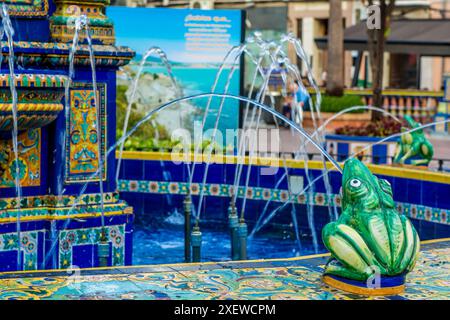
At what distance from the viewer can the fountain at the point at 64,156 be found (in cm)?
1003

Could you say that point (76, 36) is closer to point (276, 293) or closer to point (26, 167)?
point (26, 167)

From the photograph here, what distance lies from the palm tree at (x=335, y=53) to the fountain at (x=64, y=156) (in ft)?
58.5

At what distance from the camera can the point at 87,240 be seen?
34.1 ft

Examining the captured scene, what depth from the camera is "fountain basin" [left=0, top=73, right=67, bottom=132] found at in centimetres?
924

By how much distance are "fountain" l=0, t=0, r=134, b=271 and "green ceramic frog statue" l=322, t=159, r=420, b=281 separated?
2.63m

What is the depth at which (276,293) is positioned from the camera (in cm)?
777

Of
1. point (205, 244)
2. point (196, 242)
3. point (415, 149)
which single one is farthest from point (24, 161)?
point (415, 149)

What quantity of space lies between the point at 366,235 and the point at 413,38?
24.2 meters

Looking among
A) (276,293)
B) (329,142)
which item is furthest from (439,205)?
(329,142)

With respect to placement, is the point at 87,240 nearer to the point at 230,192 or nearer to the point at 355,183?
the point at 355,183

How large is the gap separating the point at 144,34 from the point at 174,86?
3.51 feet

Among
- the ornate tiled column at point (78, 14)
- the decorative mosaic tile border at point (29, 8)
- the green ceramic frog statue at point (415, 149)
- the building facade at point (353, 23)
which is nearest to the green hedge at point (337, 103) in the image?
the green ceramic frog statue at point (415, 149)

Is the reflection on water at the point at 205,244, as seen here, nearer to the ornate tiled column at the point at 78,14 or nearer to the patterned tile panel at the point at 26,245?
the patterned tile panel at the point at 26,245

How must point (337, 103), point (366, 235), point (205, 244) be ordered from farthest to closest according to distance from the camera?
point (337, 103) → point (205, 244) → point (366, 235)
